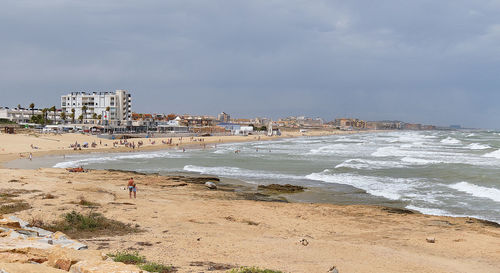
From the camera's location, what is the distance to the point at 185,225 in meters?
13.3

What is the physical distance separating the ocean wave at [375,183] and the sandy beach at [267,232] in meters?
5.76

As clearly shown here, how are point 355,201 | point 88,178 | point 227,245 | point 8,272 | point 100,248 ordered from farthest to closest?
point 88,178 < point 355,201 < point 227,245 < point 100,248 < point 8,272

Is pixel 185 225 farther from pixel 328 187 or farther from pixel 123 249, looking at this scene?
pixel 328 187

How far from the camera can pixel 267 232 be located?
13.1 m

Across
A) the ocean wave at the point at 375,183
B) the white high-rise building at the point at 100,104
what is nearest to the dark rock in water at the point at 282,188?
the ocean wave at the point at 375,183

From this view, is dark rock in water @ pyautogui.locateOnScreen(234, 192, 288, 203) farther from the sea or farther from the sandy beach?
the sea

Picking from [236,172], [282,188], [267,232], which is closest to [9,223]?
[267,232]

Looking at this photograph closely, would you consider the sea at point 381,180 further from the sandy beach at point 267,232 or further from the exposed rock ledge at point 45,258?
the exposed rock ledge at point 45,258

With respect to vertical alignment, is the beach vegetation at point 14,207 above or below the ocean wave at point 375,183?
above

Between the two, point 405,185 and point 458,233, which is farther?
point 405,185

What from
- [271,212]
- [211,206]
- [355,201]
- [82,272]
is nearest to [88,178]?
[211,206]

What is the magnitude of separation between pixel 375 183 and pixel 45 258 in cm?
2382

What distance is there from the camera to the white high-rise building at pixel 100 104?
116 meters

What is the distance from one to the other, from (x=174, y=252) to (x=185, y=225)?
3571 mm
